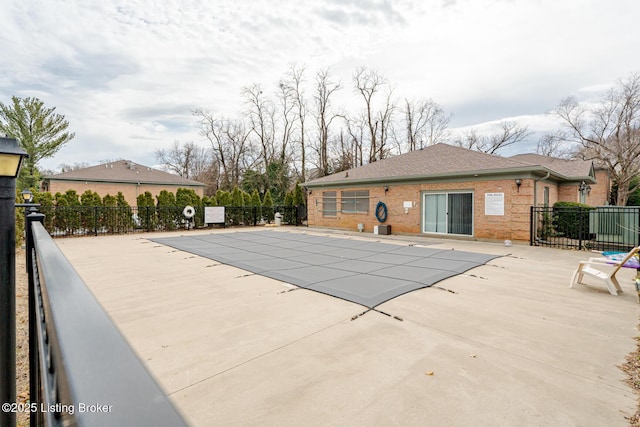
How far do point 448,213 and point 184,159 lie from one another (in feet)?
107

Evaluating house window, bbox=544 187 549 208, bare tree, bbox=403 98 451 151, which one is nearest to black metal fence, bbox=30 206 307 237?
house window, bbox=544 187 549 208

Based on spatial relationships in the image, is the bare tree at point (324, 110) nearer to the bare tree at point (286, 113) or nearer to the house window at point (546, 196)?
the bare tree at point (286, 113)

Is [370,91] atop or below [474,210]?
atop

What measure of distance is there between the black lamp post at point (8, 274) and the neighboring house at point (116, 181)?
23.5m

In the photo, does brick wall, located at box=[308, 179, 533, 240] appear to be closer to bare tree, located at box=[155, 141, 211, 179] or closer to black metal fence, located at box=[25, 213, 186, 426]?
black metal fence, located at box=[25, 213, 186, 426]

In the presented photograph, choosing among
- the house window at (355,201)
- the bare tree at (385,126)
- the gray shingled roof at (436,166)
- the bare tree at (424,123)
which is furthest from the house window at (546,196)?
the bare tree at (424,123)

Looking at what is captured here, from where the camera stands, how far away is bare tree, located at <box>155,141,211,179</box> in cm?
3684

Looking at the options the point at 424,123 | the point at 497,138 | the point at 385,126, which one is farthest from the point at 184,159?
the point at 497,138

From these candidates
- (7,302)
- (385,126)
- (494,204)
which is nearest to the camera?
(7,302)

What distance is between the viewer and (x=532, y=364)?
9.95 ft

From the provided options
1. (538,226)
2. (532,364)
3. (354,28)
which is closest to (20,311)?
(532,364)

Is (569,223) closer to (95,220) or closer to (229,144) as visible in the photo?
(95,220)

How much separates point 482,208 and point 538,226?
79.7 inches

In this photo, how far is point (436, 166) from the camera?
13.9m
